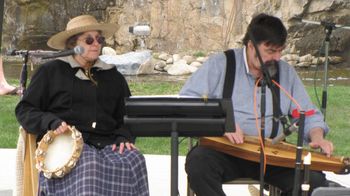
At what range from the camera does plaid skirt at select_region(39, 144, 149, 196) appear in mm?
3463

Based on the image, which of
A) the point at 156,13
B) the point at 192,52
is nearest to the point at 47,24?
the point at 156,13

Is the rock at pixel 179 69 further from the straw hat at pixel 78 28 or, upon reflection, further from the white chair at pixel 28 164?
the white chair at pixel 28 164

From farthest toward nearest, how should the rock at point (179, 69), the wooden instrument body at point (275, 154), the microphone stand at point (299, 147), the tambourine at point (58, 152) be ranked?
the rock at point (179, 69) → the tambourine at point (58, 152) → the wooden instrument body at point (275, 154) → the microphone stand at point (299, 147)

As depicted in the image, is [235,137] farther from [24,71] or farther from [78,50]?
[24,71]

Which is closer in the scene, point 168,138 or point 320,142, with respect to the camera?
point 320,142

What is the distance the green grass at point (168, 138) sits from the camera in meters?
6.93

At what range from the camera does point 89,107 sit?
3.83 m

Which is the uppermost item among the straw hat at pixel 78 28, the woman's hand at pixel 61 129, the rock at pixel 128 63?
the straw hat at pixel 78 28

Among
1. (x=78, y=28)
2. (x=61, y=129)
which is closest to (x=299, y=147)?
(x=61, y=129)

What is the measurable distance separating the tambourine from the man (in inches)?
23.5

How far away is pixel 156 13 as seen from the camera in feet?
67.7

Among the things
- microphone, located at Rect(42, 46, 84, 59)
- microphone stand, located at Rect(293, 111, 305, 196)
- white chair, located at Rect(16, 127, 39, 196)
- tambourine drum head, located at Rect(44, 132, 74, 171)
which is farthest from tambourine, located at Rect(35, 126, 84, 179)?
microphone stand, located at Rect(293, 111, 305, 196)

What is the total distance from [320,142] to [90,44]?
137 centimetres

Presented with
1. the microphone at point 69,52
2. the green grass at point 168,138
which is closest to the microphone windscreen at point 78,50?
the microphone at point 69,52
